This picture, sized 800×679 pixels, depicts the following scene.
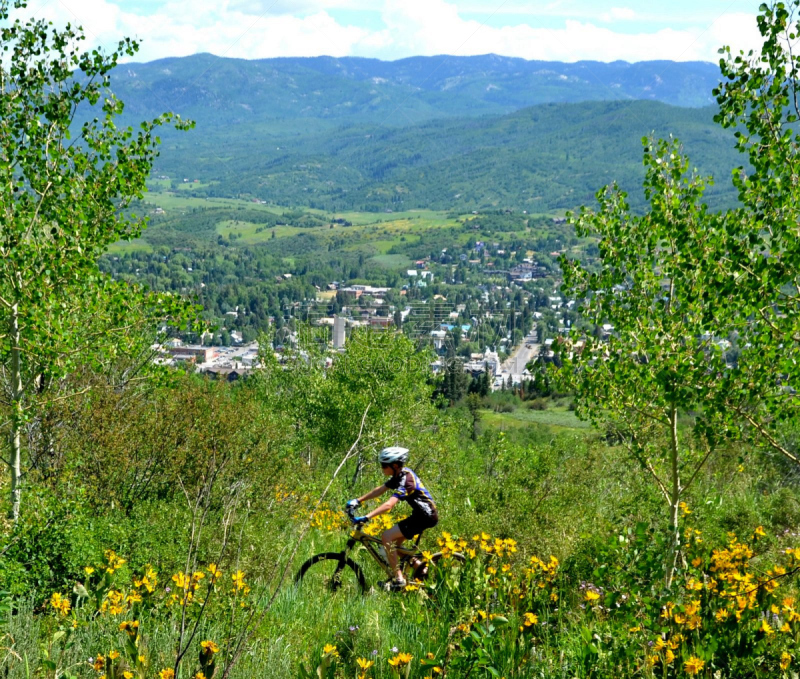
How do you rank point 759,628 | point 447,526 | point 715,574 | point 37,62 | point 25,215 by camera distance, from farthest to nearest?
1. point 447,526
2. point 37,62
3. point 25,215
4. point 715,574
5. point 759,628

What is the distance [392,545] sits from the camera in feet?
22.0

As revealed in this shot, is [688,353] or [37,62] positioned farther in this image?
[37,62]

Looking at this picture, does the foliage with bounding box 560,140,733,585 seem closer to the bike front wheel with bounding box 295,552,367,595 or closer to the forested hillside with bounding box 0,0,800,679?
the forested hillside with bounding box 0,0,800,679

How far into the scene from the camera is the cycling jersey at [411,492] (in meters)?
6.58

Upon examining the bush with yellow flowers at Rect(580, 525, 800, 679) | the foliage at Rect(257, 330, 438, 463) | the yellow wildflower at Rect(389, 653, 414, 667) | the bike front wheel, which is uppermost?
the yellow wildflower at Rect(389, 653, 414, 667)

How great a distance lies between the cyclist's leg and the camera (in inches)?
262

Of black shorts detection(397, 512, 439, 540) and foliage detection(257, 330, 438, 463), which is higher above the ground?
black shorts detection(397, 512, 439, 540)

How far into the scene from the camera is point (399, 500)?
660 cm

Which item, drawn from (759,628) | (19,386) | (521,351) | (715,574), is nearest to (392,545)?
(715,574)

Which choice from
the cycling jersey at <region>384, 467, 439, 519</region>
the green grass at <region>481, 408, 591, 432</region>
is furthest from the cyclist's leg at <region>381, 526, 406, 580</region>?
the green grass at <region>481, 408, 591, 432</region>

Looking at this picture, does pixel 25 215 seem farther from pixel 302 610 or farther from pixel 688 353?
pixel 688 353

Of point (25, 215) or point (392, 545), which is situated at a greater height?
point (25, 215)

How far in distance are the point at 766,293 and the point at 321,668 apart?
12.0ft

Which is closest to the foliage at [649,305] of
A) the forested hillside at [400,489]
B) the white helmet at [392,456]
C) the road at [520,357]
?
the forested hillside at [400,489]
